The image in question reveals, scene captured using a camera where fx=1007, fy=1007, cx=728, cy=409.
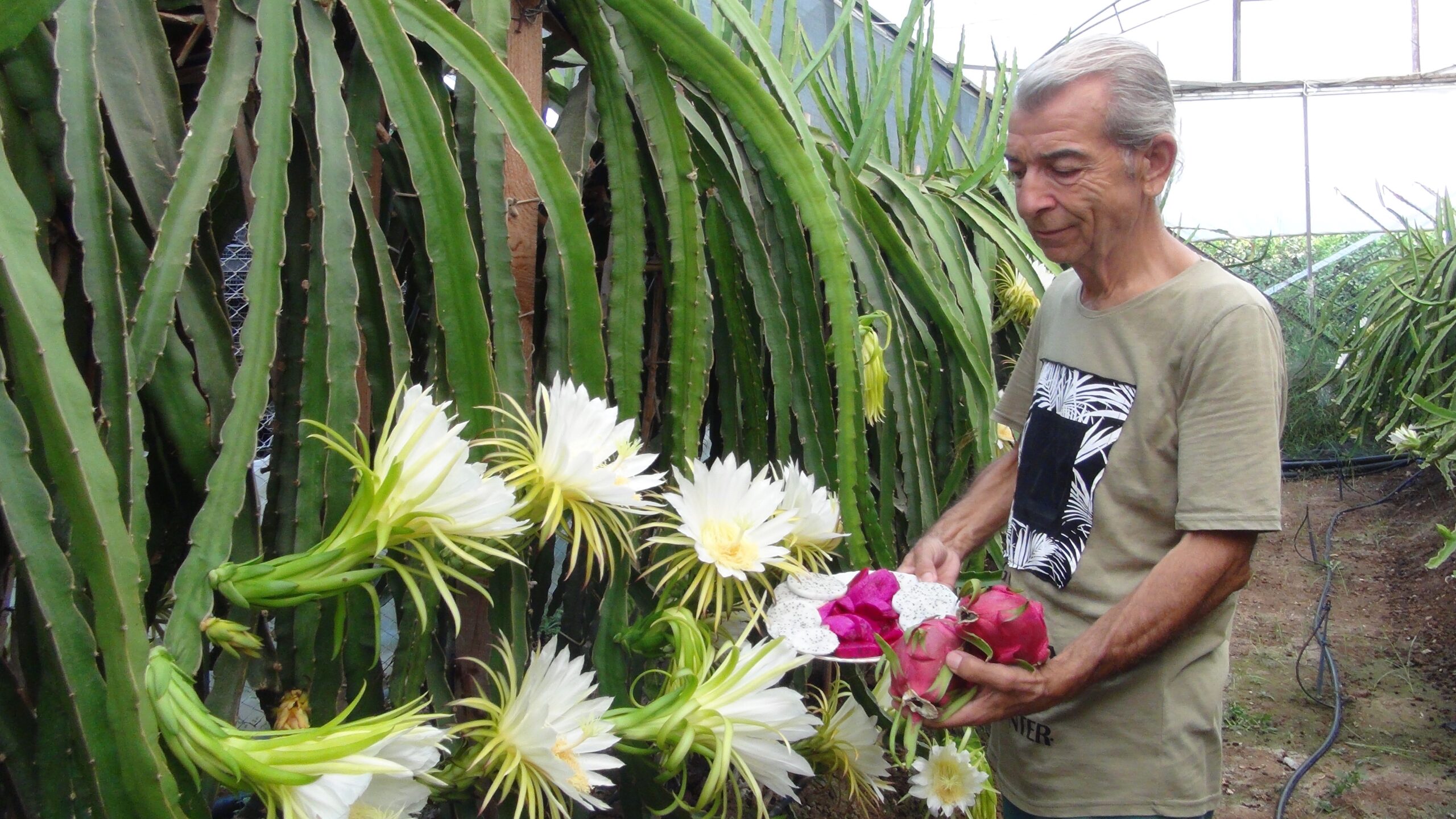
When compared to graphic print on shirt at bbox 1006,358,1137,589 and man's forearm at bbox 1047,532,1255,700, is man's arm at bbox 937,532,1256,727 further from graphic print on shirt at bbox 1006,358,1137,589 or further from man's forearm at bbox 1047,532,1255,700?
graphic print on shirt at bbox 1006,358,1137,589

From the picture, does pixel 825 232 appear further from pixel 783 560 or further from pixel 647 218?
pixel 783 560

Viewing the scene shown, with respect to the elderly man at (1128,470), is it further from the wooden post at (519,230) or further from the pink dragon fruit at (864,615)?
A: the wooden post at (519,230)

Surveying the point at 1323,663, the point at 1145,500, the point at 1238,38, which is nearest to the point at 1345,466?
the point at 1238,38

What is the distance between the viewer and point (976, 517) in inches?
42.6

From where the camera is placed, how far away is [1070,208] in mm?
877

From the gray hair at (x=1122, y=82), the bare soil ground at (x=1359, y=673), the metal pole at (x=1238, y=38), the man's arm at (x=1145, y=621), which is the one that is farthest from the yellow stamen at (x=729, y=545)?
the metal pole at (x=1238, y=38)

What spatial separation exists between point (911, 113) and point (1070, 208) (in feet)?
2.57

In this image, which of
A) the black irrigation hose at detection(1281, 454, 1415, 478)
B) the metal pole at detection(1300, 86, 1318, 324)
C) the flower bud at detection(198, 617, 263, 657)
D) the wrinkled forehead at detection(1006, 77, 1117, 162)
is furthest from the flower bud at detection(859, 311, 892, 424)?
the metal pole at detection(1300, 86, 1318, 324)

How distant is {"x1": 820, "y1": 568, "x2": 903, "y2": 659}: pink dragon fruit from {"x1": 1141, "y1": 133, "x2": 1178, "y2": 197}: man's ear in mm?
425

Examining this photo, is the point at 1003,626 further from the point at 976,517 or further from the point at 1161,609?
the point at 976,517

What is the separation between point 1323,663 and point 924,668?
255 cm

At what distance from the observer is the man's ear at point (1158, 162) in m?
0.88

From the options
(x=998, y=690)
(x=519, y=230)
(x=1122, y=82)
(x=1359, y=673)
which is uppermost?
(x=1122, y=82)

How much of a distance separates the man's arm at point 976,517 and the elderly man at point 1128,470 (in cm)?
7
